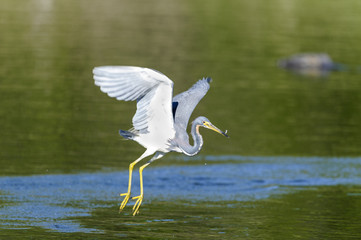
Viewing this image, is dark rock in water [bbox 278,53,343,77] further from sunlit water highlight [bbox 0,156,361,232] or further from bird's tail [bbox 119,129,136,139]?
bird's tail [bbox 119,129,136,139]

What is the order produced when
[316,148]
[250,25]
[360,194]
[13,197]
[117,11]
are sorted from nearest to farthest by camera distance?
[13,197]
[360,194]
[316,148]
[250,25]
[117,11]

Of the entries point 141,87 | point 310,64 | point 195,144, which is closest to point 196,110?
point 195,144

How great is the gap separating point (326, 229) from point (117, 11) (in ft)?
137

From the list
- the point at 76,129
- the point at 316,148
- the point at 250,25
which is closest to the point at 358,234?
the point at 316,148

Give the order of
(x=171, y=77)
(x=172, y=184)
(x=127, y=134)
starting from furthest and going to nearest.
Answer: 1. (x=171, y=77)
2. (x=172, y=184)
3. (x=127, y=134)

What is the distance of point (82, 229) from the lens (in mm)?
12312

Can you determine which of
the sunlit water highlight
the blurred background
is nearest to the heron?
the sunlit water highlight

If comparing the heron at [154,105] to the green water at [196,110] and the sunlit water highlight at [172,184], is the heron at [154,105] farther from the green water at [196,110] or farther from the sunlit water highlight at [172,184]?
the sunlit water highlight at [172,184]

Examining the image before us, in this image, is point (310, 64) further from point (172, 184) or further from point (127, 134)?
point (127, 134)

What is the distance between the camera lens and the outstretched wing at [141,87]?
34.8ft

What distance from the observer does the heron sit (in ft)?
35.0

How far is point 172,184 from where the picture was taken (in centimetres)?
1562

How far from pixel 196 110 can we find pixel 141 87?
483 inches

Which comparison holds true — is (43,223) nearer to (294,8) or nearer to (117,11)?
(117,11)
